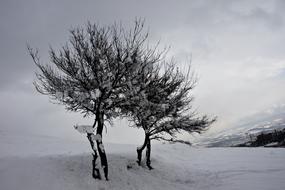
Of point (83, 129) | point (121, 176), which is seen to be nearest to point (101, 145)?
point (83, 129)

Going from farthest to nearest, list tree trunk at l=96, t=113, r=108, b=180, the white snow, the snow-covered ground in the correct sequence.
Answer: tree trunk at l=96, t=113, r=108, b=180, the white snow, the snow-covered ground

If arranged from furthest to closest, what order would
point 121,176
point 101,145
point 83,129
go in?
point 121,176, point 101,145, point 83,129

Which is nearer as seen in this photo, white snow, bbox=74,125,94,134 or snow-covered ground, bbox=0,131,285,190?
snow-covered ground, bbox=0,131,285,190

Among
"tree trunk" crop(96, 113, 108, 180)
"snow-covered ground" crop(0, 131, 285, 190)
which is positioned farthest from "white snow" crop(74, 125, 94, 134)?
"snow-covered ground" crop(0, 131, 285, 190)

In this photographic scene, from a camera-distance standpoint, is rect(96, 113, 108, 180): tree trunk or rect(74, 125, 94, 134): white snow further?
rect(96, 113, 108, 180): tree trunk

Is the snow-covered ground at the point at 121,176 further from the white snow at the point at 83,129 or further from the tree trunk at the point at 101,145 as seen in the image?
the white snow at the point at 83,129

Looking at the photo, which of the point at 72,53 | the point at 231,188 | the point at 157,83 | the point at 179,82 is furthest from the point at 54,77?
the point at 231,188

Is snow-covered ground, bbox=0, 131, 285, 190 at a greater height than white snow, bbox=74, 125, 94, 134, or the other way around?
white snow, bbox=74, 125, 94, 134

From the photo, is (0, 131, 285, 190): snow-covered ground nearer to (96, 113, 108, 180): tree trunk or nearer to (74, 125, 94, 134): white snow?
(96, 113, 108, 180): tree trunk

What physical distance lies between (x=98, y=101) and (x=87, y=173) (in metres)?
3.78

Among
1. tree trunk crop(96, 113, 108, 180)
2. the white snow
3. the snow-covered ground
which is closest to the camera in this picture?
the snow-covered ground

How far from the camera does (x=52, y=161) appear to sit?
1393cm

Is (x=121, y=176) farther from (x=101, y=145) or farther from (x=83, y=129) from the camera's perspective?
(x=83, y=129)

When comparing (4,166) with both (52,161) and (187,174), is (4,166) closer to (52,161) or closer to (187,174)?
(52,161)
